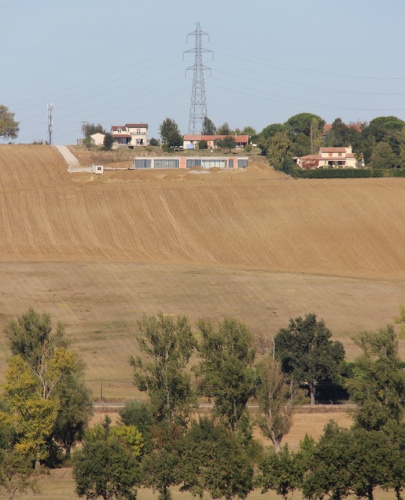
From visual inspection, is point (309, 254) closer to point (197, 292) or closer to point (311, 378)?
point (197, 292)

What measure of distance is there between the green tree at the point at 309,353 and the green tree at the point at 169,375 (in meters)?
14.4

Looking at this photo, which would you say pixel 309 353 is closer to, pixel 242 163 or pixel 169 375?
pixel 169 375

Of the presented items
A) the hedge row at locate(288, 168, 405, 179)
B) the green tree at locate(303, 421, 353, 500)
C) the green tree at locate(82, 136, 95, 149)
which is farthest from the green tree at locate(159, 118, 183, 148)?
the green tree at locate(303, 421, 353, 500)

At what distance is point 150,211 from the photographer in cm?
12975

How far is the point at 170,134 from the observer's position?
19238 cm

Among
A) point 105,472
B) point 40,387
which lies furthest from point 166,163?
point 105,472

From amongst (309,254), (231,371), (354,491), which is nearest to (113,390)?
(231,371)

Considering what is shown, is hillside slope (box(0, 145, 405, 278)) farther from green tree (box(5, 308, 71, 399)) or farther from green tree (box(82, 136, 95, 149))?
green tree (box(5, 308, 71, 399))

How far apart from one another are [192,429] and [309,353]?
23.7 meters

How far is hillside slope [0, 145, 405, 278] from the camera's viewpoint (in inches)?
4552

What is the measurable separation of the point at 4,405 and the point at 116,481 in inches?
635

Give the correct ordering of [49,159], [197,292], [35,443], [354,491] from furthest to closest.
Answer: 1. [49,159]
2. [197,292]
3. [35,443]
4. [354,491]

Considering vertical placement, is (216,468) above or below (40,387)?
below

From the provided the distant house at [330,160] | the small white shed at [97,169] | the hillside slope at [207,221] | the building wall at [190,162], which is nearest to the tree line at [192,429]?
the hillside slope at [207,221]
